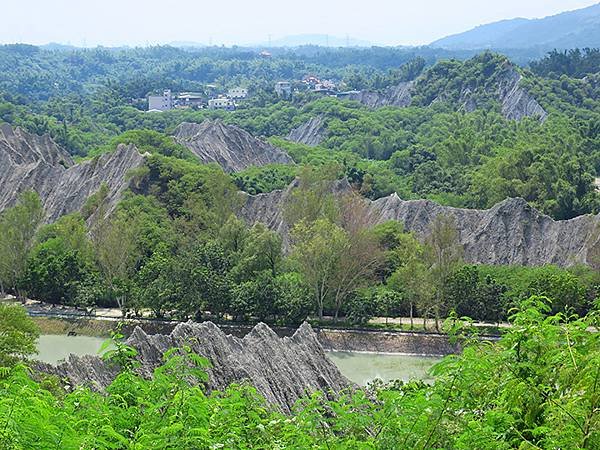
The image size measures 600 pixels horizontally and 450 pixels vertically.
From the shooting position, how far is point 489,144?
7156 centimetres

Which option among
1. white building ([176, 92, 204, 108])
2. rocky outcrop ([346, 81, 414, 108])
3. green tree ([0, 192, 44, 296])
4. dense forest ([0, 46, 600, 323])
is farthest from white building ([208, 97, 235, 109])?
green tree ([0, 192, 44, 296])

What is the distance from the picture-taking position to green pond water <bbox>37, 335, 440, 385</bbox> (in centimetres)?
3344

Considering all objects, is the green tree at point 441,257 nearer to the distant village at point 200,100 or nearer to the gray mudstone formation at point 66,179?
the gray mudstone formation at point 66,179

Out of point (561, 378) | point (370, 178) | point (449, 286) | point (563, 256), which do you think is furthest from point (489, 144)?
point (561, 378)

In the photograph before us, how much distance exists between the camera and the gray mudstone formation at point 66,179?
5515 centimetres

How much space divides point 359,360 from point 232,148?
155ft

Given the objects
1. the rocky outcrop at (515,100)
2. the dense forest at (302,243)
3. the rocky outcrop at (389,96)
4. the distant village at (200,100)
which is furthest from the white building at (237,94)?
the dense forest at (302,243)

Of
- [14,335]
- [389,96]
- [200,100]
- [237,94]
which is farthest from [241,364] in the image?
[237,94]

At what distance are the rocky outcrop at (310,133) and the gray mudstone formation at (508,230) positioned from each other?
48065 mm

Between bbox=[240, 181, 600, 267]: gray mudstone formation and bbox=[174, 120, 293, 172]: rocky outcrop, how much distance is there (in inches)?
1088

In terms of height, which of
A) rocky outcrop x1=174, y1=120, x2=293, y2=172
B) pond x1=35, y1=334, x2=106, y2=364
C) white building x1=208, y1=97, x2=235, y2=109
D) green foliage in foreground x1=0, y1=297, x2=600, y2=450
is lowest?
pond x1=35, y1=334, x2=106, y2=364

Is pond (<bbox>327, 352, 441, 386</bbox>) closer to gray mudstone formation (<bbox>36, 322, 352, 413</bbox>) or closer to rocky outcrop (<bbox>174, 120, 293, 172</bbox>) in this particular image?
gray mudstone formation (<bbox>36, 322, 352, 413</bbox>)

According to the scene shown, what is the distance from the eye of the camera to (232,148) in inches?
3123

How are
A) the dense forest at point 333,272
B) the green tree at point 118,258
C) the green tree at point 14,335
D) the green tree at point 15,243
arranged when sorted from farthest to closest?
1. the green tree at point 15,243
2. the green tree at point 118,258
3. the green tree at point 14,335
4. the dense forest at point 333,272
